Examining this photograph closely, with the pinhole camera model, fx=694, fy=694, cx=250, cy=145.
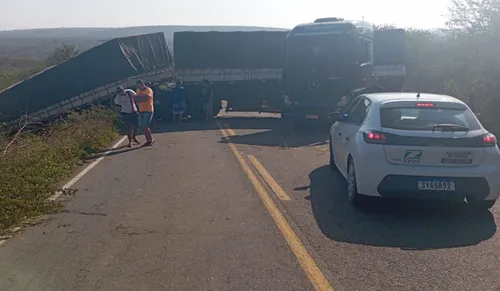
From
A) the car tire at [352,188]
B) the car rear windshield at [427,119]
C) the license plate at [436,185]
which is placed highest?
the car rear windshield at [427,119]

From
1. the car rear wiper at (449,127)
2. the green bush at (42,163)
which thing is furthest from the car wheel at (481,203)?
the green bush at (42,163)

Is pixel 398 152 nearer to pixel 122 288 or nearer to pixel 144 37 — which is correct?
pixel 122 288

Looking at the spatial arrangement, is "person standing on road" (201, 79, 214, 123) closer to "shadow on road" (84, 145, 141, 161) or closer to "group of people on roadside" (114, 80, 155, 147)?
"group of people on roadside" (114, 80, 155, 147)

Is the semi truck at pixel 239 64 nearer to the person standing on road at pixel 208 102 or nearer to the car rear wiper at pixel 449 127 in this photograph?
the person standing on road at pixel 208 102

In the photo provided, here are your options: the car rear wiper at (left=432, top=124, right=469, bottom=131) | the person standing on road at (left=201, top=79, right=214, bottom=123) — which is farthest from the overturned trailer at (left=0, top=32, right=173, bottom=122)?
the car rear wiper at (left=432, top=124, right=469, bottom=131)

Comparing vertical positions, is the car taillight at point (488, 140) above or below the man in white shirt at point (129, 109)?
above

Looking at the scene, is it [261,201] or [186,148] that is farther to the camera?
[186,148]

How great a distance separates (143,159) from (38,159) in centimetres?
271

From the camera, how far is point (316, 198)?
32.7ft

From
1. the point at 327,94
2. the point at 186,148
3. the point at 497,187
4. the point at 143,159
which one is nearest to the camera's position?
the point at 497,187

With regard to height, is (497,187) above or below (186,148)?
above

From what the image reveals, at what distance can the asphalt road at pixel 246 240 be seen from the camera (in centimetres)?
627

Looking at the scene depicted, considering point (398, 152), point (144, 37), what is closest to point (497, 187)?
point (398, 152)

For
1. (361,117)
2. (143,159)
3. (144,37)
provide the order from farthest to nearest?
1. (144,37)
2. (143,159)
3. (361,117)
